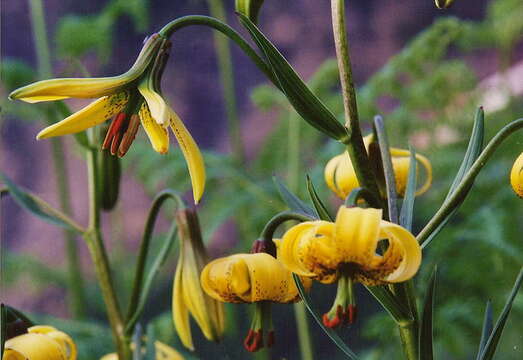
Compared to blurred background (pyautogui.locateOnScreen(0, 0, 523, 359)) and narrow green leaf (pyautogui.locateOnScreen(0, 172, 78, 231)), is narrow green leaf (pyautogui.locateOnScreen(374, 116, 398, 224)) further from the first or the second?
narrow green leaf (pyautogui.locateOnScreen(0, 172, 78, 231))

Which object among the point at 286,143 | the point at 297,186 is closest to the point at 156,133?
the point at 297,186

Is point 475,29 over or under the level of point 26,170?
over

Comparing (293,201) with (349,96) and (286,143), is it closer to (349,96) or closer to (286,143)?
(349,96)

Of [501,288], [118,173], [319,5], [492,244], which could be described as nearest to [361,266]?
[118,173]

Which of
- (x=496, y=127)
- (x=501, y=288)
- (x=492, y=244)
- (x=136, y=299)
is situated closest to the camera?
(x=136, y=299)

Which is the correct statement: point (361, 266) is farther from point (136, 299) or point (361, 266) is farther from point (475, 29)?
point (475, 29)

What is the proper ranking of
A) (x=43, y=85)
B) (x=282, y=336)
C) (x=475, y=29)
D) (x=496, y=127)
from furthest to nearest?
1. (x=282, y=336)
2. (x=475, y=29)
3. (x=496, y=127)
4. (x=43, y=85)
